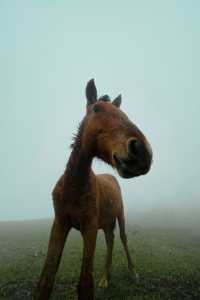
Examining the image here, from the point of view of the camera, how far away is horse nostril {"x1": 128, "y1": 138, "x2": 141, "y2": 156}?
3.50 meters

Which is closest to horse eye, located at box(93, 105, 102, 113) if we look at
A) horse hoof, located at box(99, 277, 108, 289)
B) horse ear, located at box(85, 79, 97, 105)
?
horse ear, located at box(85, 79, 97, 105)

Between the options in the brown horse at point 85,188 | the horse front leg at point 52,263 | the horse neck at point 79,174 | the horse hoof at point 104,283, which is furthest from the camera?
the horse hoof at point 104,283

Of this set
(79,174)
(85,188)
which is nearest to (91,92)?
(79,174)

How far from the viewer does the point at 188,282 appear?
8.41 metres

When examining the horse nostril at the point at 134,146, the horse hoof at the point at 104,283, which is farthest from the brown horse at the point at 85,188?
the horse hoof at the point at 104,283

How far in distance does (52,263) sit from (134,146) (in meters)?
3.11

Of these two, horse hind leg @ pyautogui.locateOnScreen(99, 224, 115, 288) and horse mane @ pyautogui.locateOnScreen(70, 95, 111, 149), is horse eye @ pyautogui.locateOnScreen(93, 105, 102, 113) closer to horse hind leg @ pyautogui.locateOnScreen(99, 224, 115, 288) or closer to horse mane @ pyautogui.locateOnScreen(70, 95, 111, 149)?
horse mane @ pyautogui.locateOnScreen(70, 95, 111, 149)

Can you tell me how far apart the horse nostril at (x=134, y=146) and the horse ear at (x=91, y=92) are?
215 cm

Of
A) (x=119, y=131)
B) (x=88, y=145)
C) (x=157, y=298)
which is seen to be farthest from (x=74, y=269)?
(x=119, y=131)

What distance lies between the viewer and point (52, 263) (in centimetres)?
504

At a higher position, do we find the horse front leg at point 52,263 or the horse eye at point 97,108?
the horse eye at point 97,108

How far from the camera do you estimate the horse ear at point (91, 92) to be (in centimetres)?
522

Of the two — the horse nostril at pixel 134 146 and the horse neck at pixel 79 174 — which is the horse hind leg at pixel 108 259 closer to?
the horse neck at pixel 79 174

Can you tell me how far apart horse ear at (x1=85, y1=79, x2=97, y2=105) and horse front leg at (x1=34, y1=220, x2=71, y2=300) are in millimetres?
2663
